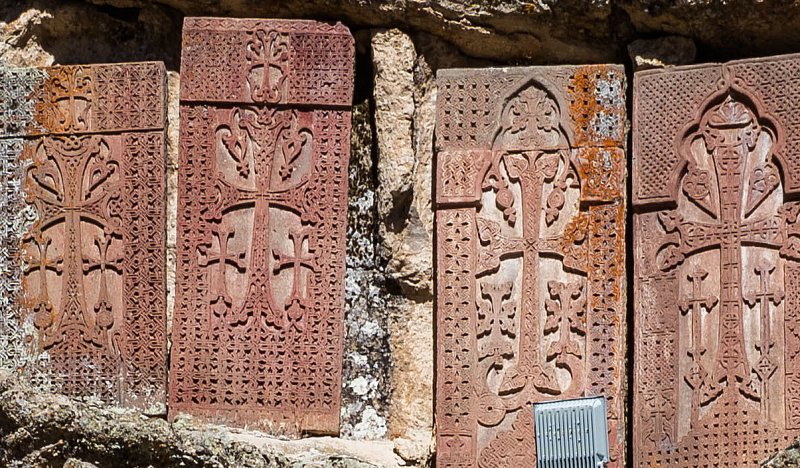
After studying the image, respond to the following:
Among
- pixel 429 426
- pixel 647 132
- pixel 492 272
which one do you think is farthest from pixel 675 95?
pixel 429 426

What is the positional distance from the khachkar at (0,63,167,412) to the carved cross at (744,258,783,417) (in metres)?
2.37

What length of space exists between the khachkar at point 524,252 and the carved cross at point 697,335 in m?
0.27

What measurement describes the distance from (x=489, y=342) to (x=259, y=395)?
948 mm

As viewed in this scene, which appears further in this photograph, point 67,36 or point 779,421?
point 67,36

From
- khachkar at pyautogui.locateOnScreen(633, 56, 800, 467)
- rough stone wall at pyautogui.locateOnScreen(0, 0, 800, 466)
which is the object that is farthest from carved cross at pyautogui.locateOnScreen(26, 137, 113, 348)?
khachkar at pyautogui.locateOnScreen(633, 56, 800, 467)

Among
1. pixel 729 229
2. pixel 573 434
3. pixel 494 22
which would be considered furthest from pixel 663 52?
pixel 573 434

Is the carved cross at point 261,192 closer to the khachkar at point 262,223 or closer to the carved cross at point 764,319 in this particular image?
the khachkar at point 262,223

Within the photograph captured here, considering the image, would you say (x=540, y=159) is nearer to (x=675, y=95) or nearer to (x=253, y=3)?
(x=675, y=95)

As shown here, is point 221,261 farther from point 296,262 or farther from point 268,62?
point 268,62

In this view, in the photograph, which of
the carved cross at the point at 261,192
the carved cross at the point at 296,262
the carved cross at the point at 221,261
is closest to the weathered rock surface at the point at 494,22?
the carved cross at the point at 261,192

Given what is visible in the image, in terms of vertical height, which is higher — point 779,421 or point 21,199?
point 21,199

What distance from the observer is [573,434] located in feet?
26.2

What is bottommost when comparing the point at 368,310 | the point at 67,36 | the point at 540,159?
the point at 368,310

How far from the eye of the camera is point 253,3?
340 inches
